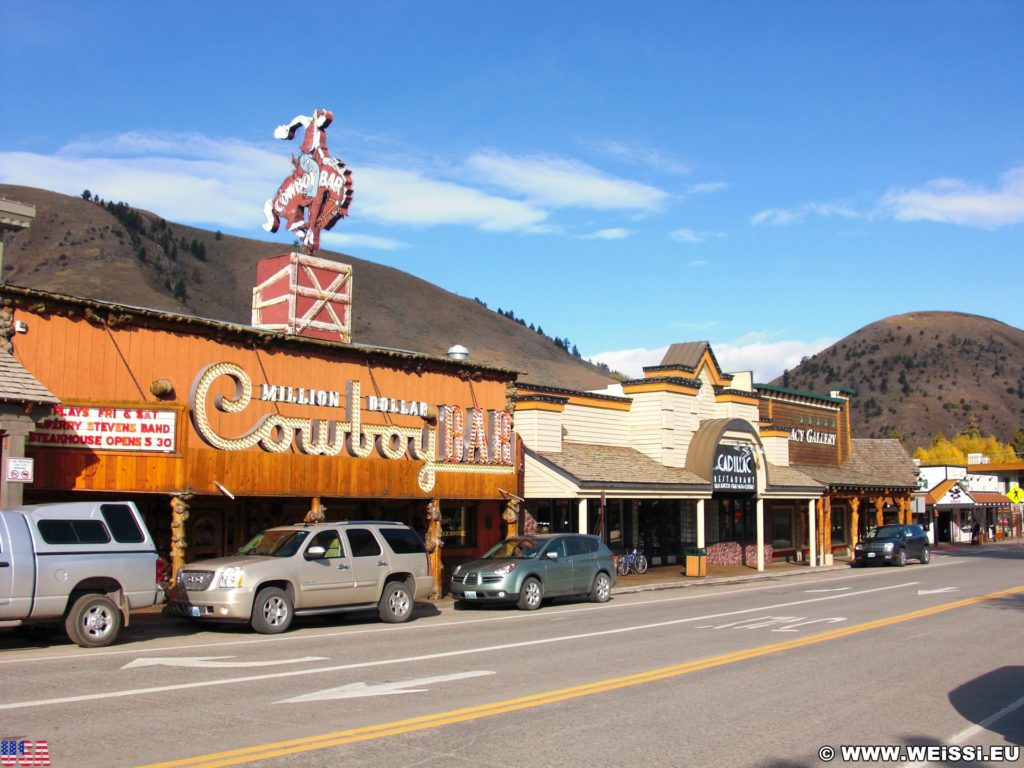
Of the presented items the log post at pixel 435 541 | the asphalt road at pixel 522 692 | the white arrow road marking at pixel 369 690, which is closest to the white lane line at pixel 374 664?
the asphalt road at pixel 522 692

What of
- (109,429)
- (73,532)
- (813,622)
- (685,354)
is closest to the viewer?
(73,532)

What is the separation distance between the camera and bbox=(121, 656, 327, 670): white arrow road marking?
1218cm

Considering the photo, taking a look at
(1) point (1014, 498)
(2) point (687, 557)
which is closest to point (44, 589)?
(2) point (687, 557)

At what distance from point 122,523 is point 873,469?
4106cm

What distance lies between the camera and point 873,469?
1908 inches

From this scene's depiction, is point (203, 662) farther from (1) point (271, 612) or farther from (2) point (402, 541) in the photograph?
(2) point (402, 541)

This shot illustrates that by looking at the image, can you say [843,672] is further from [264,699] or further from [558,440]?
[558,440]

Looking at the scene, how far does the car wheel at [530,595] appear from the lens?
20.4 metres

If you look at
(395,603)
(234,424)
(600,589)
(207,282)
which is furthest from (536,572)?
(207,282)

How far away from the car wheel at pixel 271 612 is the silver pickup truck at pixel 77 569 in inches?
61.6

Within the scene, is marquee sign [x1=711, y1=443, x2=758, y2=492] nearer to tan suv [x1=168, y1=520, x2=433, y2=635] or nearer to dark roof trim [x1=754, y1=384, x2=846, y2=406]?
dark roof trim [x1=754, y1=384, x2=846, y2=406]

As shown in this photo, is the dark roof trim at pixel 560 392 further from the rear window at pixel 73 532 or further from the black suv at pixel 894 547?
the rear window at pixel 73 532

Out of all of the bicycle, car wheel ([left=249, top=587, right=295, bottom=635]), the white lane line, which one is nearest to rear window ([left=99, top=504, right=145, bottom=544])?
car wheel ([left=249, top=587, right=295, bottom=635])

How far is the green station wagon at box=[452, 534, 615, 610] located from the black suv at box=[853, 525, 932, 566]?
19246 mm
